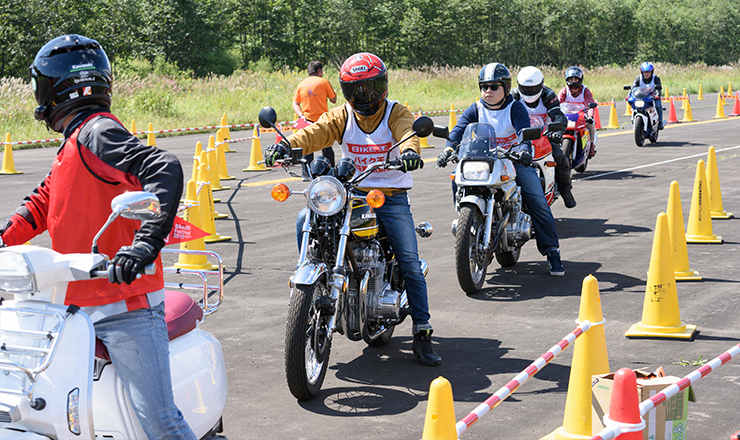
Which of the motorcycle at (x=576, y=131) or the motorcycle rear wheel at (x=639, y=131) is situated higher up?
the motorcycle at (x=576, y=131)

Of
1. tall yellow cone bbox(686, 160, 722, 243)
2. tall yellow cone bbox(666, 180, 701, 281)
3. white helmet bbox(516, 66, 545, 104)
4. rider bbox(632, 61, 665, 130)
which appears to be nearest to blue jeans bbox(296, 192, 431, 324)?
tall yellow cone bbox(666, 180, 701, 281)

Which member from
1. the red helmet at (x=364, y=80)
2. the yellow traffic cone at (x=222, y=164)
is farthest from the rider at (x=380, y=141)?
the yellow traffic cone at (x=222, y=164)

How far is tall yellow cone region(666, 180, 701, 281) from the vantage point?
7.46 meters

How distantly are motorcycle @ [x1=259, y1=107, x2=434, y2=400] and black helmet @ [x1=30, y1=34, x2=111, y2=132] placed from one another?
2000 mm

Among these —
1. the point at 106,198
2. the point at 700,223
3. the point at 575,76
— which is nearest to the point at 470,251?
the point at 700,223

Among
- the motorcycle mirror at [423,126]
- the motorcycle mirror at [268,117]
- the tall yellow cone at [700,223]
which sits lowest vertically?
the tall yellow cone at [700,223]

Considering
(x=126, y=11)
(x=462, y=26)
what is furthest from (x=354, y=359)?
(x=462, y=26)

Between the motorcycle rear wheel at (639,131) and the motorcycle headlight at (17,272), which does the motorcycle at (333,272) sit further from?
the motorcycle rear wheel at (639,131)

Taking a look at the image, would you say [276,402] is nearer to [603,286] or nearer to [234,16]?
[603,286]

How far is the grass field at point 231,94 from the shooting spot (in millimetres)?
27344

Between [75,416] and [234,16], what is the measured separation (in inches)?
2493

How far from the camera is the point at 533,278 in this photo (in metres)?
8.66

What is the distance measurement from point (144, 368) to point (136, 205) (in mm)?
712

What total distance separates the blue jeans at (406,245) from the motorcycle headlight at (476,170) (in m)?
2.05
